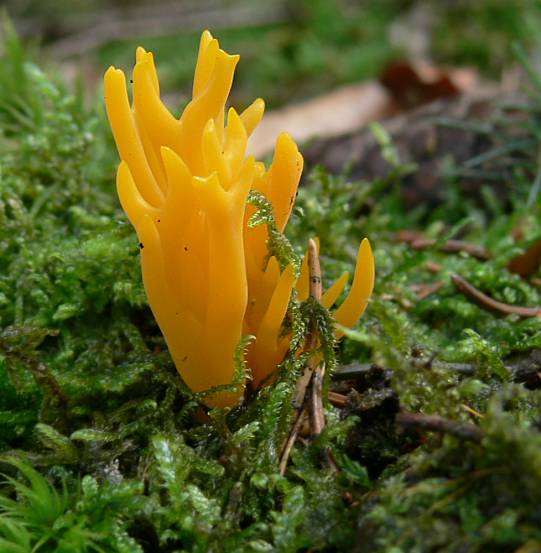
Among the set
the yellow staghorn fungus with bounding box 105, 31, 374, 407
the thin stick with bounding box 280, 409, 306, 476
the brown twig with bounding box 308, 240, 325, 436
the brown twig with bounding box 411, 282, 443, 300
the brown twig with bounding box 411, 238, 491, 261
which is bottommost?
the brown twig with bounding box 411, 238, 491, 261

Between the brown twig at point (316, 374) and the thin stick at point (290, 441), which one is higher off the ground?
the brown twig at point (316, 374)

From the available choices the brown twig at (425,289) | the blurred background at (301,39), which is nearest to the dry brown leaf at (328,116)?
the blurred background at (301,39)

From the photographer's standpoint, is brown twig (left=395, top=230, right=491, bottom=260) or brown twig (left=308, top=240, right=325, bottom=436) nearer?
brown twig (left=308, top=240, right=325, bottom=436)

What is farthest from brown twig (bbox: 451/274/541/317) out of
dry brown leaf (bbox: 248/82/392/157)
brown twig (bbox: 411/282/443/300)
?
dry brown leaf (bbox: 248/82/392/157)

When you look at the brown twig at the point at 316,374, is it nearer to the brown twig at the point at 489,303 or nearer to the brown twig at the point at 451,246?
the brown twig at the point at 489,303

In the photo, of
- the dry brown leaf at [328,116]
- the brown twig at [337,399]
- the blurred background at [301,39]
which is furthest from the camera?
the blurred background at [301,39]

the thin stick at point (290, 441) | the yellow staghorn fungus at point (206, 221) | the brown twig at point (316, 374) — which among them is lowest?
the thin stick at point (290, 441)

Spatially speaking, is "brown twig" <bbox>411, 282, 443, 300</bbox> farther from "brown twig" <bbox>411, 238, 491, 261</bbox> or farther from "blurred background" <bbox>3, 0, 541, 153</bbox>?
"blurred background" <bbox>3, 0, 541, 153</bbox>

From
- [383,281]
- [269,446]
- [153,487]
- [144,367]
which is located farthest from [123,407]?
[383,281]
